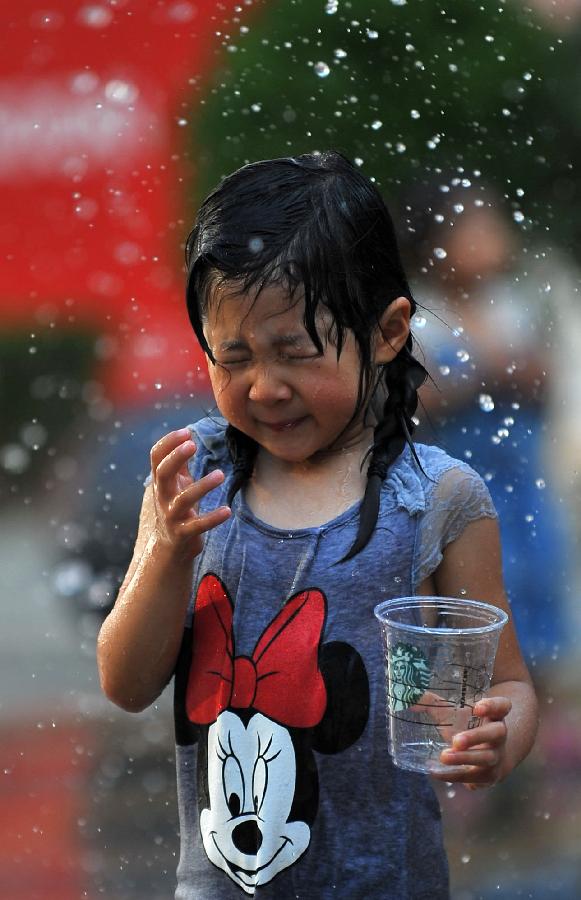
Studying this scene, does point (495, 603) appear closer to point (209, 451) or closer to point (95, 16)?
point (209, 451)

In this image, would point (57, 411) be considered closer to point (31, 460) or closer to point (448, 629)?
point (31, 460)

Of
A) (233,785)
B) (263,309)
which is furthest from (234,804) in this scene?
(263,309)

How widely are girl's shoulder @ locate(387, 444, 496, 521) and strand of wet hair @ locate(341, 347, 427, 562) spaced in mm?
17

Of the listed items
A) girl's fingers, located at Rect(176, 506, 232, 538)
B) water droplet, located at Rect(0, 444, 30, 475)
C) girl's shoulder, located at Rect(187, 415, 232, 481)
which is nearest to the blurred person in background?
girl's shoulder, located at Rect(187, 415, 232, 481)

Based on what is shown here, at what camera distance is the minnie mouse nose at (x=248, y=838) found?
182 cm

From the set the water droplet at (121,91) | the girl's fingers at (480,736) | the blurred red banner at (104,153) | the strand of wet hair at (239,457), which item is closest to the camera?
the girl's fingers at (480,736)

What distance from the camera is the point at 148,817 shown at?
444 cm

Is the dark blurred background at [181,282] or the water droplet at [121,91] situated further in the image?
the water droplet at [121,91]

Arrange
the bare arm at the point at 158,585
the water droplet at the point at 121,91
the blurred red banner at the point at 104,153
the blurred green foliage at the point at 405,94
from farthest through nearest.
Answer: the blurred red banner at the point at 104,153
the water droplet at the point at 121,91
the blurred green foliage at the point at 405,94
the bare arm at the point at 158,585

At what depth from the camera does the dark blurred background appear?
427 centimetres

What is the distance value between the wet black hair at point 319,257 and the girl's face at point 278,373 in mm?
19

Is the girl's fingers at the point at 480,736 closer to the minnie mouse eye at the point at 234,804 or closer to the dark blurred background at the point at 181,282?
the minnie mouse eye at the point at 234,804

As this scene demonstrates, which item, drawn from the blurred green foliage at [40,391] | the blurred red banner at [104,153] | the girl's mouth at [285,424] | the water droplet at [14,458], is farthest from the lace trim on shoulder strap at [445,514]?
the water droplet at [14,458]

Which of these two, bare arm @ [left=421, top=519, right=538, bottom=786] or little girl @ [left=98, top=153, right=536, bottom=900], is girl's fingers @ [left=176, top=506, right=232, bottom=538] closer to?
little girl @ [left=98, top=153, right=536, bottom=900]
